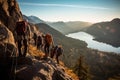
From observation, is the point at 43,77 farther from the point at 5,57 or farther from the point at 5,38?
the point at 5,38

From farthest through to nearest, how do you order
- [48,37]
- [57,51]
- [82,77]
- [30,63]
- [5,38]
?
1. [82,77]
2. [57,51]
3. [48,37]
4. [5,38]
5. [30,63]

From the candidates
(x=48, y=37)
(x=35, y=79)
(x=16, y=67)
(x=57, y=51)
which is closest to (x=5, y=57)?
(x=16, y=67)

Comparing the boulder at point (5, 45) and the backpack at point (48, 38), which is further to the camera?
the backpack at point (48, 38)

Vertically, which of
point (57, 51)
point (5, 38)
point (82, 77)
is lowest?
point (82, 77)

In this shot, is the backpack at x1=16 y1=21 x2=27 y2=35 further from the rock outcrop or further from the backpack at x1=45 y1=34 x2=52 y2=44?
the backpack at x1=45 y1=34 x2=52 y2=44

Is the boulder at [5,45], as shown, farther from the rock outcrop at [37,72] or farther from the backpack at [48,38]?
the backpack at [48,38]

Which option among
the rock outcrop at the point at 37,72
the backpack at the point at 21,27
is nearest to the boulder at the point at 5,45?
the backpack at the point at 21,27

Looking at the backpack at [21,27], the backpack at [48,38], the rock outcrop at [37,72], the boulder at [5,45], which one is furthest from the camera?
the backpack at [48,38]

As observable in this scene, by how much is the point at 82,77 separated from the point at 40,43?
1136 inches

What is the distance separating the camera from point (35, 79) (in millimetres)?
13039

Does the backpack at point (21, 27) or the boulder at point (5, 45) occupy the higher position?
the backpack at point (21, 27)

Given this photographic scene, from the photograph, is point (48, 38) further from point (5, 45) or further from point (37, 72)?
point (37, 72)

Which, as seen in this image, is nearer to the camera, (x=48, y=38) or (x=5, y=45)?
(x=5, y=45)

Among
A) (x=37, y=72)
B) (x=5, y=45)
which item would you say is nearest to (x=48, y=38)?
(x=5, y=45)
